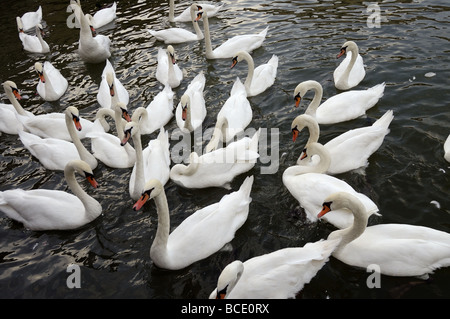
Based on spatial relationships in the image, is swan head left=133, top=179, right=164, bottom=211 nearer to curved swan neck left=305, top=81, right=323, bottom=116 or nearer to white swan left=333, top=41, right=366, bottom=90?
curved swan neck left=305, top=81, right=323, bottom=116

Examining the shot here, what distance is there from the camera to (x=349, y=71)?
9477mm

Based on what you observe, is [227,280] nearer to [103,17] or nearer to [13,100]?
[13,100]

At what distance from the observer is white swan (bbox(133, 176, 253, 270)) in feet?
18.0

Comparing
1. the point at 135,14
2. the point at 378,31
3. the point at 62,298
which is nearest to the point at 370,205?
the point at 62,298

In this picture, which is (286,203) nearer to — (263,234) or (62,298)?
(263,234)

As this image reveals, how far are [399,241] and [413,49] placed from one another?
796 centimetres

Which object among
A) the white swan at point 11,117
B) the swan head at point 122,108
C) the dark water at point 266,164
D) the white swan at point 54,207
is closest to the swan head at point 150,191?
the dark water at point 266,164

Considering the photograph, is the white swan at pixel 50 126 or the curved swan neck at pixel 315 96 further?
the white swan at pixel 50 126

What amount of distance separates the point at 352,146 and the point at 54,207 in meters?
5.35

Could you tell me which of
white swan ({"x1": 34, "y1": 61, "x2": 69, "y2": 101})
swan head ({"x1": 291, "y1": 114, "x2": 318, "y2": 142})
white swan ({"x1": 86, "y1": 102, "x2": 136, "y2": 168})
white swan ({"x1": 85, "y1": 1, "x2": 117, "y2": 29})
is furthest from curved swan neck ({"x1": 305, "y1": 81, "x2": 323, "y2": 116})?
white swan ({"x1": 85, "y1": 1, "x2": 117, "y2": 29})

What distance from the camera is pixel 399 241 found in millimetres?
5082

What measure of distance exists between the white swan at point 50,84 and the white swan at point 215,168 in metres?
5.58

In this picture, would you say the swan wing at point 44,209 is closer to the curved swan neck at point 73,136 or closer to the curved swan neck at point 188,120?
the curved swan neck at point 73,136

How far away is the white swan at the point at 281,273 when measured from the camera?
4.86m
